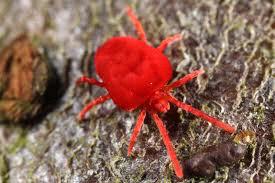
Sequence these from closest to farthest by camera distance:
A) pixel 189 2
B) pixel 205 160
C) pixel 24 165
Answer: pixel 205 160 < pixel 24 165 < pixel 189 2

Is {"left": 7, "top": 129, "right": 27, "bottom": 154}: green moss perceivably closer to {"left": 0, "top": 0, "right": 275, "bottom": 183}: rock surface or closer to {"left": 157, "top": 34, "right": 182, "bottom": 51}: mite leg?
{"left": 0, "top": 0, "right": 275, "bottom": 183}: rock surface

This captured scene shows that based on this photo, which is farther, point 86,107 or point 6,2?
point 6,2

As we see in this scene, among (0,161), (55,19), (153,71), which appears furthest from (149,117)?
(55,19)

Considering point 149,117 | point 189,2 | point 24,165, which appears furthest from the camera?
point 189,2

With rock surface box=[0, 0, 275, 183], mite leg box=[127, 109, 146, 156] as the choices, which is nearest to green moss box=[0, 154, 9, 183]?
rock surface box=[0, 0, 275, 183]

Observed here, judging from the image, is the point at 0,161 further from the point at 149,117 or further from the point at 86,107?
the point at 149,117

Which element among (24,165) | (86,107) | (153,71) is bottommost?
(24,165)
